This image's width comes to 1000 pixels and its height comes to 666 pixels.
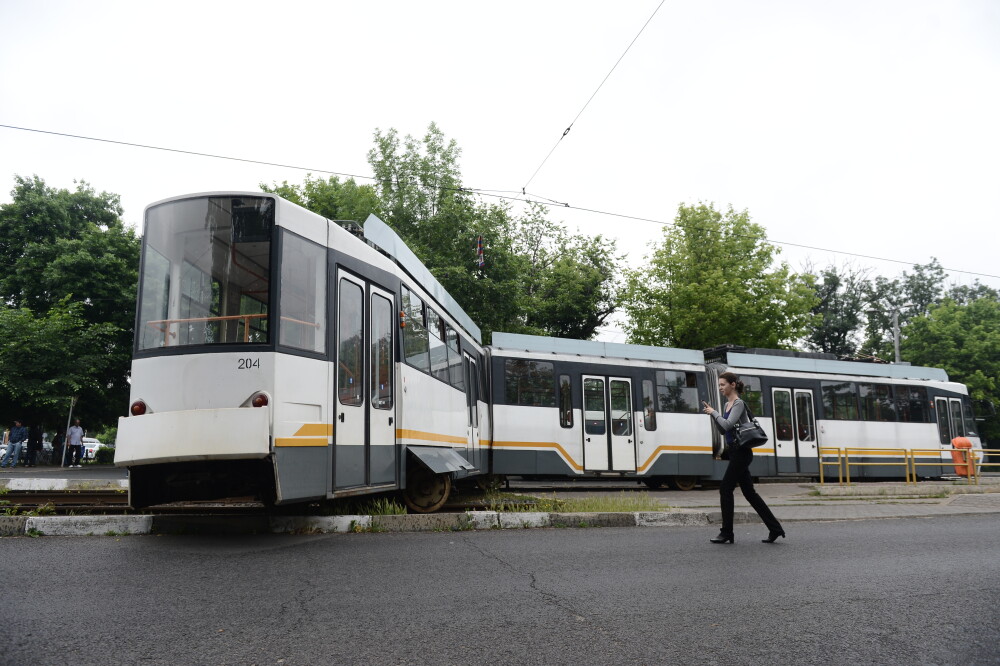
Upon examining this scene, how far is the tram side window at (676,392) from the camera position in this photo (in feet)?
57.0

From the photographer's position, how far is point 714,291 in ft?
102

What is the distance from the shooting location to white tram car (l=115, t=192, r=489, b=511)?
261 inches

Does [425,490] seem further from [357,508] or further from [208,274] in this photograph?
[208,274]

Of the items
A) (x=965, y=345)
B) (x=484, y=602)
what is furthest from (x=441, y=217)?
(x=965, y=345)

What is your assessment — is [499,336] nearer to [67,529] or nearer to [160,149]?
[160,149]

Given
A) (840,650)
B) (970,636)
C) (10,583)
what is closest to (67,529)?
(10,583)

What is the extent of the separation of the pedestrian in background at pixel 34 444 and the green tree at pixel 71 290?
1903mm

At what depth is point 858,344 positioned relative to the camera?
5781 cm

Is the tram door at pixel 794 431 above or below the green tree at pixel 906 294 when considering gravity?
below

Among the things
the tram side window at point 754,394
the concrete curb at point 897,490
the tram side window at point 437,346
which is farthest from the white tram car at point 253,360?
the tram side window at point 754,394

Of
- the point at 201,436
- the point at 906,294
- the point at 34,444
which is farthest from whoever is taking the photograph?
the point at 906,294

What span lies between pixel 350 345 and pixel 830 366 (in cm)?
1726

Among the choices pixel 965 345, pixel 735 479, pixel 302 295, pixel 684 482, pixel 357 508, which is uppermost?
pixel 965 345

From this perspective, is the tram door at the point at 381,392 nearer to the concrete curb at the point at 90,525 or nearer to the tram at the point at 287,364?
the tram at the point at 287,364
